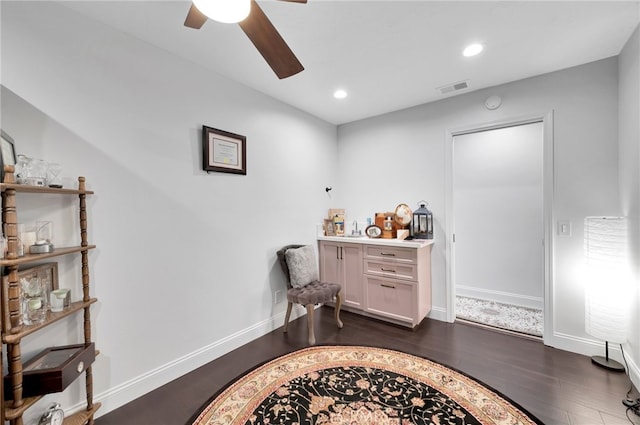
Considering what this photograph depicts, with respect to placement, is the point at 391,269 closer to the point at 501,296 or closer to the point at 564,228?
the point at 564,228

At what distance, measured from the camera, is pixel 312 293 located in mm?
2740

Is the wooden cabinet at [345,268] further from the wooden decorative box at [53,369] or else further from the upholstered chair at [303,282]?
the wooden decorative box at [53,369]

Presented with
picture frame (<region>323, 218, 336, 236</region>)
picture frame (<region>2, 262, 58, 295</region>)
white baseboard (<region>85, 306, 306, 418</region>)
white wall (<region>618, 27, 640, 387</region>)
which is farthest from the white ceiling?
white baseboard (<region>85, 306, 306, 418</region>)

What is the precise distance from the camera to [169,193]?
85.5 inches

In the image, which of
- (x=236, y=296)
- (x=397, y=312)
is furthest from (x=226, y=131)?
(x=397, y=312)

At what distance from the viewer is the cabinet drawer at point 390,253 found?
2.94m

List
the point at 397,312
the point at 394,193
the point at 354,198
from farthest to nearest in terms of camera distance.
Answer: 1. the point at 354,198
2. the point at 394,193
3. the point at 397,312

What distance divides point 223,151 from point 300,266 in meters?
1.41

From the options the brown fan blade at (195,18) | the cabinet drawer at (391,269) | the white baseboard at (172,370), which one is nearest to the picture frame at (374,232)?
the cabinet drawer at (391,269)

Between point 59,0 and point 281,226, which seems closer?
point 59,0

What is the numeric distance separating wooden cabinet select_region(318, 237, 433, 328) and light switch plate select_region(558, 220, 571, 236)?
1155 mm

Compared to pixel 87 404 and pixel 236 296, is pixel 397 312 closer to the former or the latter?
pixel 236 296

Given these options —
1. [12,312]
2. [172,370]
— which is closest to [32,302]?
[12,312]

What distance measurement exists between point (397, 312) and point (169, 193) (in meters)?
2.57
